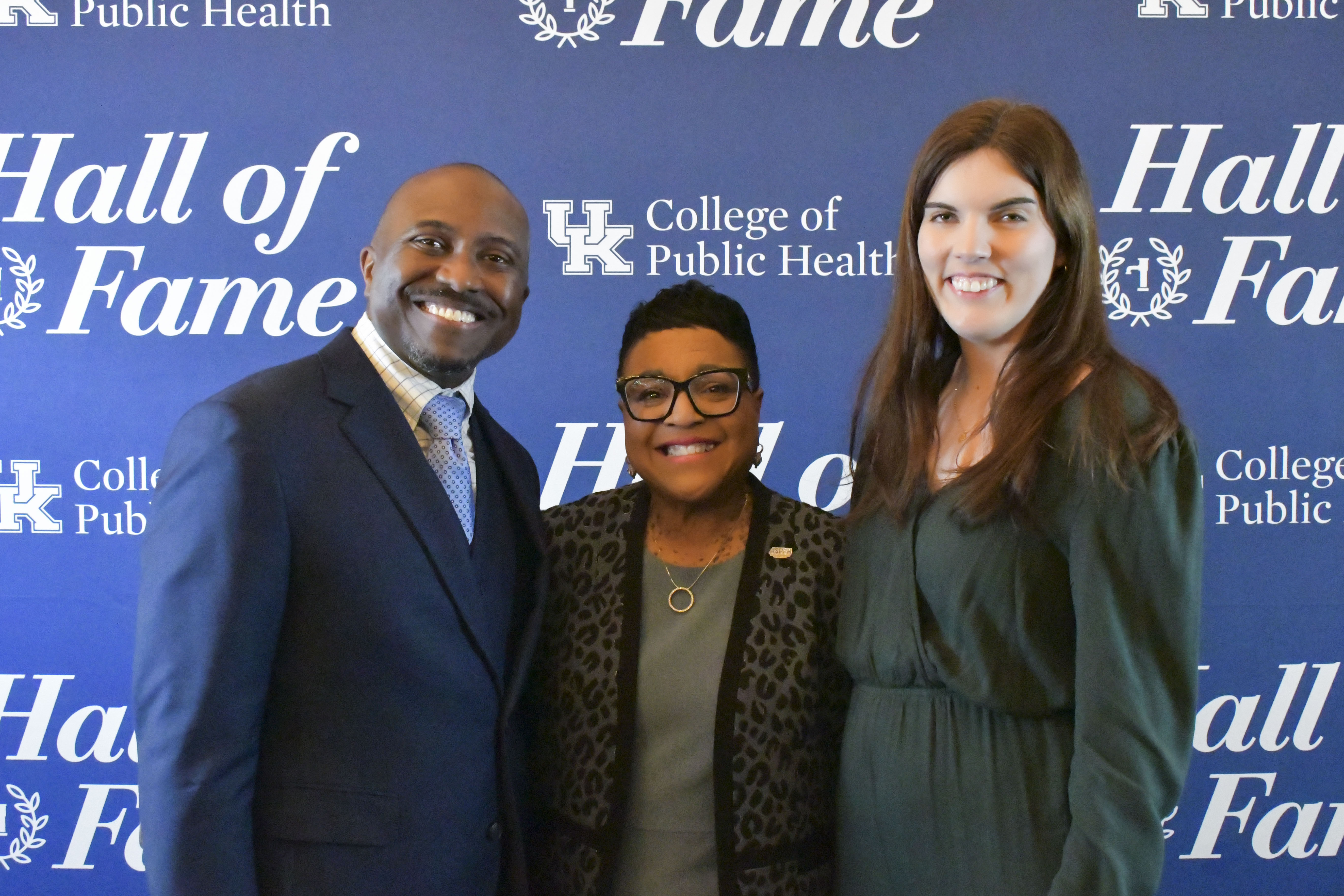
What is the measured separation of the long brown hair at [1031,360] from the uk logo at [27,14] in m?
2.39

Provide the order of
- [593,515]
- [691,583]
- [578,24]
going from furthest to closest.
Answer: [578,24], [593,515], [691,583]

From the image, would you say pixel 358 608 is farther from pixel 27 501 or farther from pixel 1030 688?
pixel 27 501

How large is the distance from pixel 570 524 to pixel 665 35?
1.49 metres

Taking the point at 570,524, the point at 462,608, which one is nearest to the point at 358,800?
the point at 462,608

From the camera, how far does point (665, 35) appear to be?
266 cm

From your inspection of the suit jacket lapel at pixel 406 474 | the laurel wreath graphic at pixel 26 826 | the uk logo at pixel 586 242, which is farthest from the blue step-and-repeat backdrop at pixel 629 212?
the suit jacket lapel at pixel 406 474

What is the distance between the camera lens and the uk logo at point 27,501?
2.69m

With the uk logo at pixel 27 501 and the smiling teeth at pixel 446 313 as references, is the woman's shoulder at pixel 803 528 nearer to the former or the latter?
the smiling teeth at pixel 446 313

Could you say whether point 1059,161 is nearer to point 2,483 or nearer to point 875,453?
point 875,453

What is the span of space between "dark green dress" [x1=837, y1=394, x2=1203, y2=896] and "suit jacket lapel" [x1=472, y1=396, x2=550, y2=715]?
48 centimetres

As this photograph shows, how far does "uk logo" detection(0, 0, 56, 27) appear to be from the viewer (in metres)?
2.68

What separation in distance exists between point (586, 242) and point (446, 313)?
1.17 m

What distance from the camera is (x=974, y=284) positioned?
56.6 inches

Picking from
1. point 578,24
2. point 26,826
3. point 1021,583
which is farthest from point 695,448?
point 26,826
